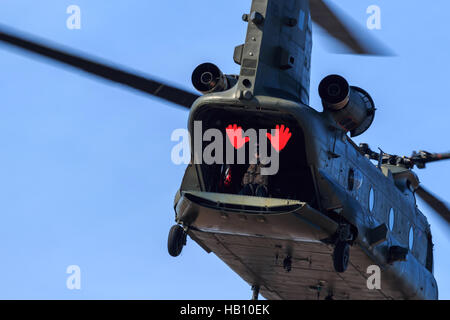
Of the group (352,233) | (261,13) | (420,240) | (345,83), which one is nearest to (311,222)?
(352,233)

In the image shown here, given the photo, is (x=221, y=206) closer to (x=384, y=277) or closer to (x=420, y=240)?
(x=384, y=277)

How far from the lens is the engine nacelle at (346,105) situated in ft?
62.0

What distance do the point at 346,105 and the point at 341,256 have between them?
10.6 feet

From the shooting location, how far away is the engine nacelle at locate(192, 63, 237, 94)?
1873 cm

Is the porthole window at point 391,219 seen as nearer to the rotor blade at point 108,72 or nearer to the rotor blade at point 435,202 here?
the rotor blade at point 435,202

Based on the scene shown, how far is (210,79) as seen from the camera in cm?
1881

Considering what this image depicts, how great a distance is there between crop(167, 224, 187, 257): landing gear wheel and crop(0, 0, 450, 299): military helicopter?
2 cm

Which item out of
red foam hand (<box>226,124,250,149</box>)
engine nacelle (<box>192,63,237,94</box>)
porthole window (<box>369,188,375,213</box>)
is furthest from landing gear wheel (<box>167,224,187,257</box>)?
porthole window (<box>369,188,375,213</box>)

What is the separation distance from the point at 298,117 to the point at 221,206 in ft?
7.71

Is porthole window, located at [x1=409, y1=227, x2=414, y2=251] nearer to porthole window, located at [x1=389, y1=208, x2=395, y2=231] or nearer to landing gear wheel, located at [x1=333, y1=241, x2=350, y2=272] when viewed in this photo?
porthole window, located at [x1=389, y1=208, x2=395, y2=231]

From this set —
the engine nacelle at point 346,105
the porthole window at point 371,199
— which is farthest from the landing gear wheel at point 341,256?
the engine nacelle at point 346,105

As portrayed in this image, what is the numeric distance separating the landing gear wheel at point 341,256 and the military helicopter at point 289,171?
0.8 inches

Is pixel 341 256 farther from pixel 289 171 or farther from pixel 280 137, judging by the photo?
pixel 280 137
